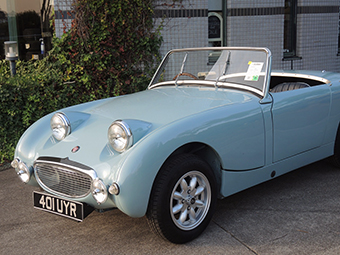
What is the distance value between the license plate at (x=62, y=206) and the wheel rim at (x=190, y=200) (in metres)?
0.62

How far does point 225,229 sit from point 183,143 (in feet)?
2.77

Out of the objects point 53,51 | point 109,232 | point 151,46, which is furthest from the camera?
point 151,46

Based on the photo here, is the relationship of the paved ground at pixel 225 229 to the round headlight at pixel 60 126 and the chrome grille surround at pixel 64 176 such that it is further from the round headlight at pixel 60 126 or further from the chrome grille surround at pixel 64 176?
the round headlight at pixel 60 126

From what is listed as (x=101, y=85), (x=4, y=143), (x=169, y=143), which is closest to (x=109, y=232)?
(x=169, y=143)

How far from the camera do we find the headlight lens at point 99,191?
9.23ft

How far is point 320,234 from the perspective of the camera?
320 centimetres

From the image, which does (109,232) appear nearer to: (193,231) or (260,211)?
(193,231)

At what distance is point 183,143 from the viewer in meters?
3.02

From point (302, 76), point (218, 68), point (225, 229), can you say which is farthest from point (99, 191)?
point (302, 76)

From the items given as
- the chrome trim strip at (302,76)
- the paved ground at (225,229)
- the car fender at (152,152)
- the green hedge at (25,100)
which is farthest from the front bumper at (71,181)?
the chrome trim strip at (302,76)

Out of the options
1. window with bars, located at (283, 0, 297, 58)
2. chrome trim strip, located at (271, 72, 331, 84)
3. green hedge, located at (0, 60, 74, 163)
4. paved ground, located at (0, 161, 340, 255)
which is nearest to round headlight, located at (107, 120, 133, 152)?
paved ground, located at (0, 161, 340, 255)

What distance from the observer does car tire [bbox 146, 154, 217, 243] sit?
Answer: 2908 mm

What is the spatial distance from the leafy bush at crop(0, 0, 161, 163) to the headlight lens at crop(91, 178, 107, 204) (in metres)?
3.13

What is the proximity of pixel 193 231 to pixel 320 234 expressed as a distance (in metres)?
0.97
